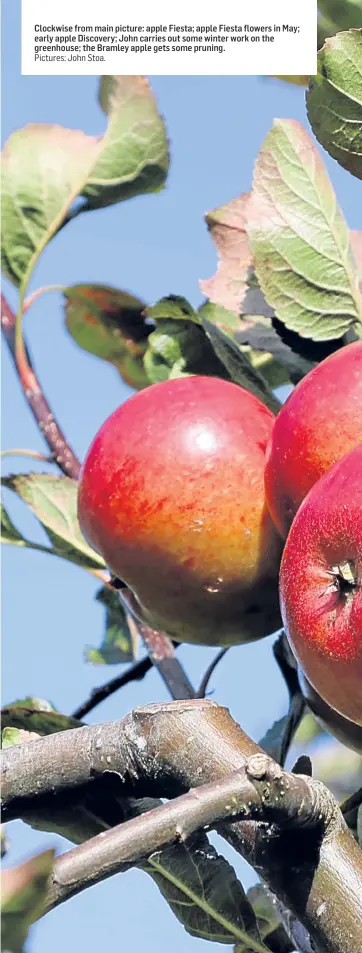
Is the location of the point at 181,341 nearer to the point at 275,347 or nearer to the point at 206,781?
the point at 275,347

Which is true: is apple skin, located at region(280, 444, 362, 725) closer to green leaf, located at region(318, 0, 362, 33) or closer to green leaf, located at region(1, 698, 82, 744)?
green leaf, located at region(1, 698, 82, 744)

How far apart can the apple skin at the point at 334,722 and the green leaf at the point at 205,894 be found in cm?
13

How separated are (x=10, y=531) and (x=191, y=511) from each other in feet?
1.17

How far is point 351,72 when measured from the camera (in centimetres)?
80

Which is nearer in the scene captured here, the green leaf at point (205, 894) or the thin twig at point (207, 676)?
the green leaf at point (205, 894)

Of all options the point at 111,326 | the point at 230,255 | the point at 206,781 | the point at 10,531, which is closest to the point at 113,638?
the point at 10,531

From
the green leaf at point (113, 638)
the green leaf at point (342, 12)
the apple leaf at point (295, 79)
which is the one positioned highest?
the green leaf at point (342, 12)

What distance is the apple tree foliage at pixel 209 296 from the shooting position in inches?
27.5

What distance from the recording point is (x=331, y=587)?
0.62m

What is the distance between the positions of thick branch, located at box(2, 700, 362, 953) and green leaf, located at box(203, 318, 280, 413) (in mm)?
420

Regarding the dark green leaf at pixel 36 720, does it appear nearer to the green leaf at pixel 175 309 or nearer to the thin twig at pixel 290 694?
the thin twig at pixel 290 694

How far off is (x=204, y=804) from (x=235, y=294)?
67cm

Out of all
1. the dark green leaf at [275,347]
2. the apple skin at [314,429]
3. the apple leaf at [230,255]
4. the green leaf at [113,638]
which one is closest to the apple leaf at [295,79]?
the apple leaf at [230,255]

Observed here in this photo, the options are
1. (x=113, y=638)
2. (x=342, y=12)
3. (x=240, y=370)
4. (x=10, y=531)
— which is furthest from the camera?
(x=113, y=638)
